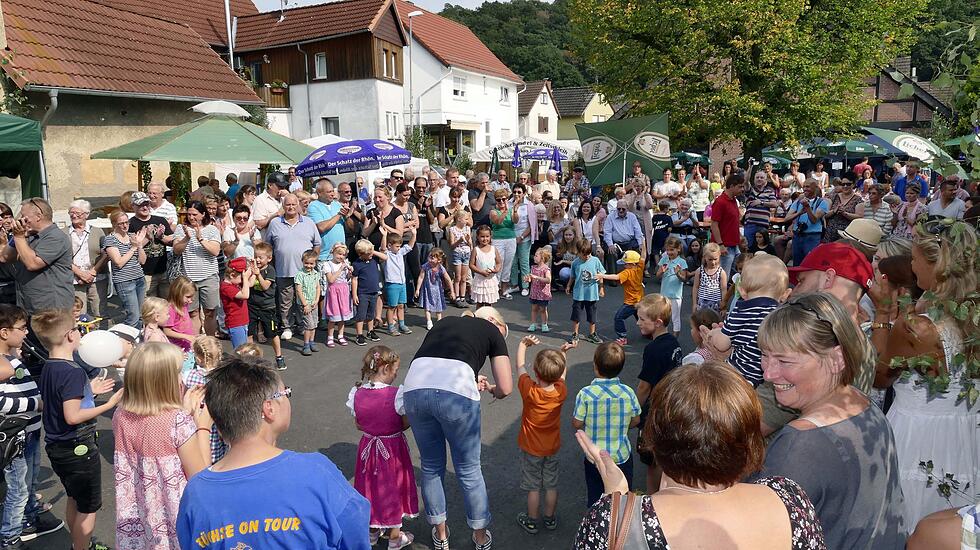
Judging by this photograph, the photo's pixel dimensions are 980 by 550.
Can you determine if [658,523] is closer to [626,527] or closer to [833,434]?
[626,527]

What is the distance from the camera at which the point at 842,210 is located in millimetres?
11914

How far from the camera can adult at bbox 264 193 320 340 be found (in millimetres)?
8359

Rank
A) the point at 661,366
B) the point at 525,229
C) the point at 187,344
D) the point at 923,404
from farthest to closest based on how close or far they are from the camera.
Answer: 1. the point at 525,229
2. the point at 187,344
3. the point at 661,366
4. the point at 923,404

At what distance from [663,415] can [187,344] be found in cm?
A: 542

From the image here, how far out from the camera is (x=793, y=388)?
2414 millimetres

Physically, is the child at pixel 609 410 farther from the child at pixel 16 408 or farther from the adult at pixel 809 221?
the adult at pixel 809 221

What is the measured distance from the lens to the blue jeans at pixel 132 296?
7.80m

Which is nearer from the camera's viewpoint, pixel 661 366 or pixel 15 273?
pixel 661 366

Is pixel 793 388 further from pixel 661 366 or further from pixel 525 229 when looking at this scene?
pixel 525 229

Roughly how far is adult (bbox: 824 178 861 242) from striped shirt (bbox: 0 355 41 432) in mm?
11881

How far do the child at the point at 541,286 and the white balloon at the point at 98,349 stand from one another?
225 inches

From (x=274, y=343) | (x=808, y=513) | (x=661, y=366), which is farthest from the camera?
(x=274, y=343)

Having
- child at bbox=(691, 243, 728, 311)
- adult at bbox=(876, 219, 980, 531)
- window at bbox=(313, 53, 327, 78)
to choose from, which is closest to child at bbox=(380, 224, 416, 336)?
child at bbox=(691, 243, 728, 311)

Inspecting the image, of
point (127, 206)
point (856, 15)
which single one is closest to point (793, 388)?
point (127, 206)
